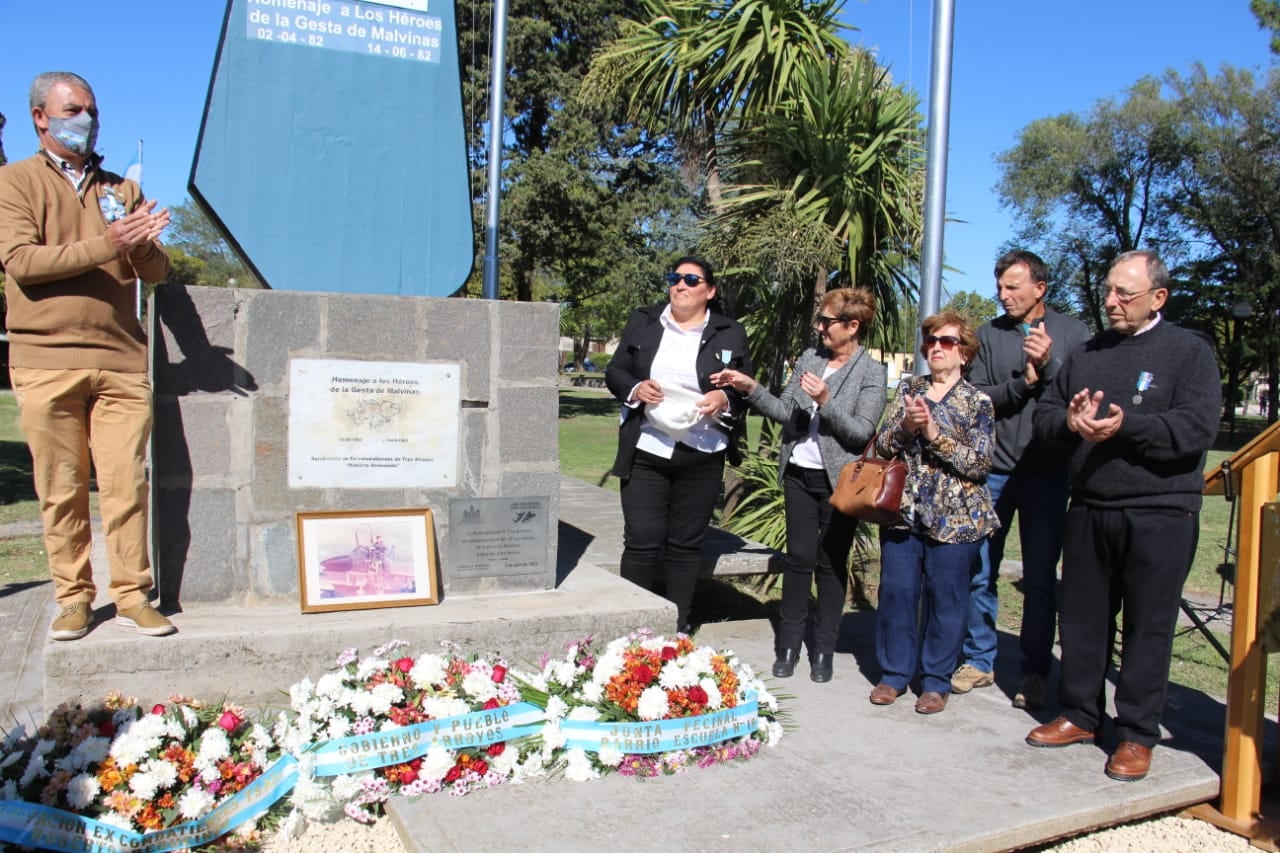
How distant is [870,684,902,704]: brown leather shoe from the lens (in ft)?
13.8

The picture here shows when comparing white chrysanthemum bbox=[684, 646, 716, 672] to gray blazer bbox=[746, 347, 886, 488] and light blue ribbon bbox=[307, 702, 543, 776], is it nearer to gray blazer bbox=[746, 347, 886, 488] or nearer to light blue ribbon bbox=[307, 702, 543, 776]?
light blue ribbon bbox=[307, 702, 543, 776]

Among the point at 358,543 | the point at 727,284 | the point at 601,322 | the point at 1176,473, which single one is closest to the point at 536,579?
the point at 358,543

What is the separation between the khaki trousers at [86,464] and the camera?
3373mm

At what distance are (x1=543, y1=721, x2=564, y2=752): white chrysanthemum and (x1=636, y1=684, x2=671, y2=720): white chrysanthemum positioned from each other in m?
0.28

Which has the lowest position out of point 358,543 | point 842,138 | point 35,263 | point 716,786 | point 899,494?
point 716,786

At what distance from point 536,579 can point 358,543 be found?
772 mm

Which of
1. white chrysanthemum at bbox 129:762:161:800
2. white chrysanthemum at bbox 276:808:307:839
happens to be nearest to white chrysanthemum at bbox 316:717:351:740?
white chrysanthemum at bbox 276:808:307:839

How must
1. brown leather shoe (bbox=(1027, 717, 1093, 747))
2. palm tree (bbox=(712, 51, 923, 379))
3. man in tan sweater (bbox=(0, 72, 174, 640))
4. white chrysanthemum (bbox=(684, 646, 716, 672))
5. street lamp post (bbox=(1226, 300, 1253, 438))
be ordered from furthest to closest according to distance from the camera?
street lamp post (bbox=(1226, 300, 1253, 438)), palm tree (bbox=(712, 51, 923, 379)), brown leather shoe (bbox=(1027, 717, 1093, 747)), white chrysanthemum (bbox=(684, 646, 716, 672)), man in tan sweater (bbox=(0, 72, 174, 640))

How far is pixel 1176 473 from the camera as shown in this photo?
11.6ft

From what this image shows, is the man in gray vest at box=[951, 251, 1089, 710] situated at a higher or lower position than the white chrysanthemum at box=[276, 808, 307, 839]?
higher

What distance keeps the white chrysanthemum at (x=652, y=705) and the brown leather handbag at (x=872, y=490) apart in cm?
109

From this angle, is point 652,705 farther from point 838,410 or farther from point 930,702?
point 838,410

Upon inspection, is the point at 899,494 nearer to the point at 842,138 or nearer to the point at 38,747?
the point at 38,747

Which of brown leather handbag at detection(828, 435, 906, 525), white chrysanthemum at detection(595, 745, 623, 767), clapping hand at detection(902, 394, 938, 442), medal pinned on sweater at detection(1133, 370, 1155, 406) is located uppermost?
medal pinned on sweater at detection(1133, 370, 1155, 406)
